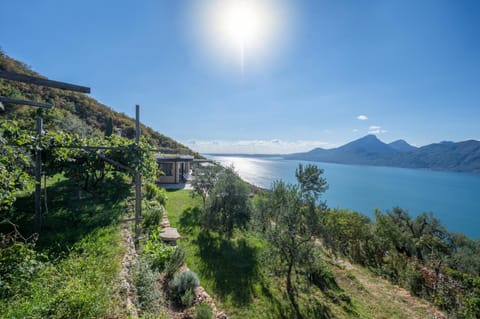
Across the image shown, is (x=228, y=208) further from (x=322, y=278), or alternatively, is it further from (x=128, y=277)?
(x=128, y=277)

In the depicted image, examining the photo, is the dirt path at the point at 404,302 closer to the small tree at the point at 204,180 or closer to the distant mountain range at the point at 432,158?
the small tree at the point at 204,180

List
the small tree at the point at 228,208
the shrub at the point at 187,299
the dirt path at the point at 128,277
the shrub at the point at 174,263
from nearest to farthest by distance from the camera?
the dirt path at the point at 128,277 → the shrub at the point at 187,299 → the shrub at the point at 174,263 → the small tree at the point at 228,208

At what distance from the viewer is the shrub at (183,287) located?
3.44m

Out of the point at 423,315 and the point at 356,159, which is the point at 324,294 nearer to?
the point at 423,315

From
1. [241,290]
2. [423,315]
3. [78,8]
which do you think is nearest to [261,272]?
[241,290]

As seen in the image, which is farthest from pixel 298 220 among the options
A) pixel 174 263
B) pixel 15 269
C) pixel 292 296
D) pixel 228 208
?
pixel 15 269

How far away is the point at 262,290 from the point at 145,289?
309 centimetres

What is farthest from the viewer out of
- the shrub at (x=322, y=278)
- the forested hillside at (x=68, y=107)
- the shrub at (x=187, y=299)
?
the forested hillside at (x=68, y=107)

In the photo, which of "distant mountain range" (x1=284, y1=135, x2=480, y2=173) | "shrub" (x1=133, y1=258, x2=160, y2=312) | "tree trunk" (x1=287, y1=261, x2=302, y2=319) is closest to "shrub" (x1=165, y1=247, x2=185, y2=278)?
"shrub" (x1=133, y1=258, x2=160, y2=312)

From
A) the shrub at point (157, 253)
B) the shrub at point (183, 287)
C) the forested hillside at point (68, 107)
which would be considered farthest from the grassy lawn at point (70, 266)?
the forested hillside at point (68, 107)

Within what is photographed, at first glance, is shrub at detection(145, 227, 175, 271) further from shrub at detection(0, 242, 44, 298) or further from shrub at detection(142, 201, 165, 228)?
shrub at detection(0, 242, 44, 298)

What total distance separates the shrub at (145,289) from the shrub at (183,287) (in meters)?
0.55

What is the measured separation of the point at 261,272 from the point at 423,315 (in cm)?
480

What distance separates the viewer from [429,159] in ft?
356
